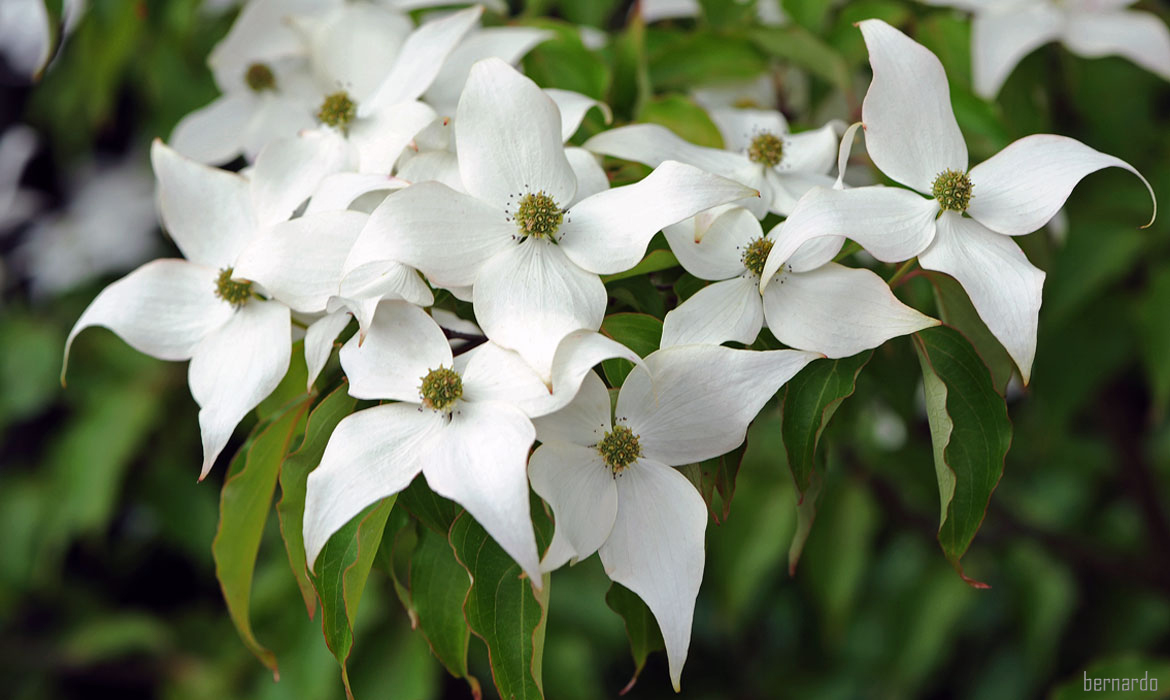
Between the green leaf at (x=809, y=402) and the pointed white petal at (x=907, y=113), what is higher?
the pointed white petal at (x=907, y=113)

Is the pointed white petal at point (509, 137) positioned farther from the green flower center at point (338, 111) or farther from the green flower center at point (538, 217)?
the green flower center at point (338, 111)

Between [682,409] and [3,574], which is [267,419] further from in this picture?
[3,574]

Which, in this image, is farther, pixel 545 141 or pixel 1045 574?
pixel 1045 574

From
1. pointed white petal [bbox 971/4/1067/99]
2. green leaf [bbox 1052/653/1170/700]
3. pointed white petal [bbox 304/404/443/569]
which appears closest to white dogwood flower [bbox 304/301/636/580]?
pointed white petal [bbox 304/404/443/569]

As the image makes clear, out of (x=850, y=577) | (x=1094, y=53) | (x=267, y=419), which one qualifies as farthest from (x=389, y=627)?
(x=1094, y=53)

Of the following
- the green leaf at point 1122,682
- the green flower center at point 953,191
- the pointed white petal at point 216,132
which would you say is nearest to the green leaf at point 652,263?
the green flower center at point 953,191

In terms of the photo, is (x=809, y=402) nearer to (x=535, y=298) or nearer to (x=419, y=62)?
(x=535, y=298)
